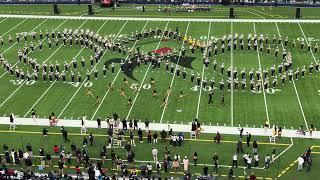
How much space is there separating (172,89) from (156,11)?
65.8 feet

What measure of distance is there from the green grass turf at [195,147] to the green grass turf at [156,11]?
2411 cm

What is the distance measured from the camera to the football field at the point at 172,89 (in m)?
29.7

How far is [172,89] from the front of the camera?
107ft

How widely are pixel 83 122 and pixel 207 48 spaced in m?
14.6

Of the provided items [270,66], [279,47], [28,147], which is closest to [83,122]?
[28,147]

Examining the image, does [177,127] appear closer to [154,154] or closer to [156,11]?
[154,154]

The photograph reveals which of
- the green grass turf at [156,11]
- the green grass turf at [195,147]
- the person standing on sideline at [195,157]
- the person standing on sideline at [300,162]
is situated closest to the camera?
the person standing on sideline at [300,162]

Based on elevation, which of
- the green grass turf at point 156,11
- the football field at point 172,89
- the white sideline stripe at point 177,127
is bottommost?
the white sideline stripe at point 177,127

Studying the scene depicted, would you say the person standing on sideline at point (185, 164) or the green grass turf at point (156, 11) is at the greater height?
the green grass turf at point (156, 11)

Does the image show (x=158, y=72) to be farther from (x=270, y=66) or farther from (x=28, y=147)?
(x=28, y=147)

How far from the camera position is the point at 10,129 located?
2852cm

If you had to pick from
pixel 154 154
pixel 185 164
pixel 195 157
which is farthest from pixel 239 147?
pixel 154 154

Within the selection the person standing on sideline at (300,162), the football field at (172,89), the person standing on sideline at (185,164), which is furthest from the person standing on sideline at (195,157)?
the person standing on sideline at (300,162)

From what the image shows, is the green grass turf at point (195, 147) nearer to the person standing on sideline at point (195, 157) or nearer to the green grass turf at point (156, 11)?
the person standing on sideline at point (195, 157)
